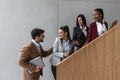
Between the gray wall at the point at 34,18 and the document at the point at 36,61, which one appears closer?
the document at the point at 36,61

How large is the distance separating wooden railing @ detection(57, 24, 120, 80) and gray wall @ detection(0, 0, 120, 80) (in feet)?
6.74

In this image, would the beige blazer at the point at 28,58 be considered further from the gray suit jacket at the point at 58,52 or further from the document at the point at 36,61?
the gray suit jacket at the point at 58,52

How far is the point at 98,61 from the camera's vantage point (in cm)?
344

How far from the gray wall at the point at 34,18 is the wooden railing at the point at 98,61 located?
6.74 feet

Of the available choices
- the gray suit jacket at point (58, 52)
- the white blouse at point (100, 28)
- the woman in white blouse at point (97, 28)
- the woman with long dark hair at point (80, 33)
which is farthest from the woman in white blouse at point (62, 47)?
the white blouse at point (100, 28)

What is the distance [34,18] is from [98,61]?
98.2 inches

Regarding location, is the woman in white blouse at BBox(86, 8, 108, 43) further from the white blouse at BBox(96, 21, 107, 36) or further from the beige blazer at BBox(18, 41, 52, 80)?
the beige blazer at BBox(18, 41, 52, 80)

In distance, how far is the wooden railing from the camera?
3.30 m

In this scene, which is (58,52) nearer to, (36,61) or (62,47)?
(62,47)

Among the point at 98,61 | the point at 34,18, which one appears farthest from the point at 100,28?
the point at 34,18

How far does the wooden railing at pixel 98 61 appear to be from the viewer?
10.8 feet

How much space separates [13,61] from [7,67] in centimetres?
15

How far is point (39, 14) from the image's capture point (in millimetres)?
5711

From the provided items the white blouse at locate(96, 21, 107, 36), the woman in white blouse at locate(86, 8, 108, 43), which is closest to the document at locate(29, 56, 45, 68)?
the woman in white blouse at locate(86, 8, 108, 43)
